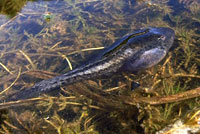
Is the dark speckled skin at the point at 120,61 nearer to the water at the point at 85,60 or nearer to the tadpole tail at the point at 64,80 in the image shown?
the tadpole tail at the point at 64,80

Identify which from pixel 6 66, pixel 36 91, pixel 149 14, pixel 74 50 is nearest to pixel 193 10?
pixel 149 14

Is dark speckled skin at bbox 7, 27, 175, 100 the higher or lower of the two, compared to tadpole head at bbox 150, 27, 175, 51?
lower

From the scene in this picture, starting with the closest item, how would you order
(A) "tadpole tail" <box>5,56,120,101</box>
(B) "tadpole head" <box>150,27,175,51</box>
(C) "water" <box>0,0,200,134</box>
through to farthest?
(C) "water" <box>0,0,200,134</box>
(A) "tadpole tail" <box>5,56,120,101</box>
(B) "tadpole head" <box>150,27,175,51</box>

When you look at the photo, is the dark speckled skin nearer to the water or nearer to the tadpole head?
the tadpole head

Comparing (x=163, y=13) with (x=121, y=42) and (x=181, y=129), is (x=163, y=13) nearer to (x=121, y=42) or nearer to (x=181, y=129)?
(x=121, y=42)

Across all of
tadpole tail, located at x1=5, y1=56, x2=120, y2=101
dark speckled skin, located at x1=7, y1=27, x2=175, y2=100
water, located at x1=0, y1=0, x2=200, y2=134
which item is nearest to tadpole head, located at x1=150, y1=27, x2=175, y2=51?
dark speckled skin, located at x1=7, y1=27, x2=175, y2=100

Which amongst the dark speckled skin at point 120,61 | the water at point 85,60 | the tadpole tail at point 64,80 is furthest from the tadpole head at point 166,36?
the tadpole tail at point 64,80

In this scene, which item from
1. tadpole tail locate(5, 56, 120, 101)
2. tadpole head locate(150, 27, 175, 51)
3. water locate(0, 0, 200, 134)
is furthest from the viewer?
tadpole head locate(150, 27, 175, 51)

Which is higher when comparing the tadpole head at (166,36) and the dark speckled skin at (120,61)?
the tadpole head at (166,36)
